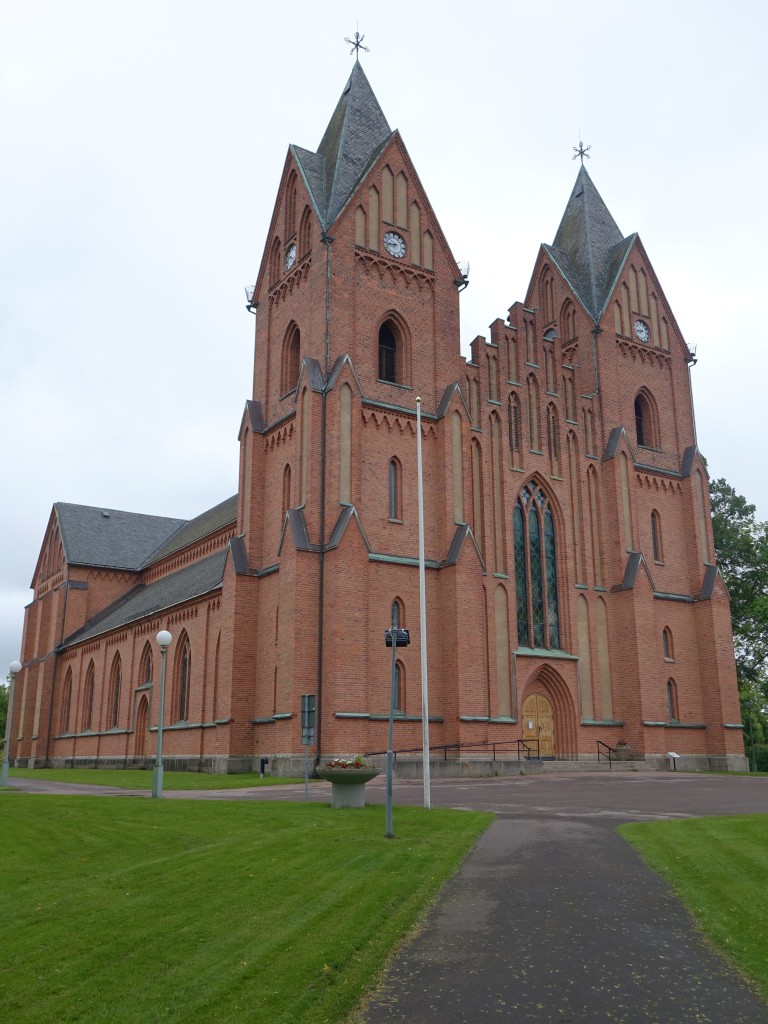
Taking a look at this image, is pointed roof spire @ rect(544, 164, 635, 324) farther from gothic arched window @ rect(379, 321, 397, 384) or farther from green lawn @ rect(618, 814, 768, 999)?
green lawn @ rect(618, 814, 768, 999)

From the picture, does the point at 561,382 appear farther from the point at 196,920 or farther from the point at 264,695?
the point at 196,920

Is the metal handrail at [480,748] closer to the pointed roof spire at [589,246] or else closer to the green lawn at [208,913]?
the green lawn at [208,913]

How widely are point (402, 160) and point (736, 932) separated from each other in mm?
38401

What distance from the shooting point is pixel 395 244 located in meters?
39.8

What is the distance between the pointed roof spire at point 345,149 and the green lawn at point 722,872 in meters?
29.7

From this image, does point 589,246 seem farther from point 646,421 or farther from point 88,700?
point 88,700

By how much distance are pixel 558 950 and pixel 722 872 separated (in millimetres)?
4175

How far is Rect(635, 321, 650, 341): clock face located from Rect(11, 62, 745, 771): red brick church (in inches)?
6.3

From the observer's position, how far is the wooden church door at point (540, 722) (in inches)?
1502

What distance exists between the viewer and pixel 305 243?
39969 millimetres

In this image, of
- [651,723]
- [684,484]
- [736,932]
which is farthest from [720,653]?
[736,932]

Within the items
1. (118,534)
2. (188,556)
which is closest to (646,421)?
(188,556)

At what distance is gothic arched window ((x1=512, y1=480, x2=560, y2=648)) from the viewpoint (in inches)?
1544

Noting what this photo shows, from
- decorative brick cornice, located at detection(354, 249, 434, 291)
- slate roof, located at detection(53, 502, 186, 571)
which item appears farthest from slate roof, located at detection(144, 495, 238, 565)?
decorative brick cornice, located at detection(354, 249, 434, 291)
